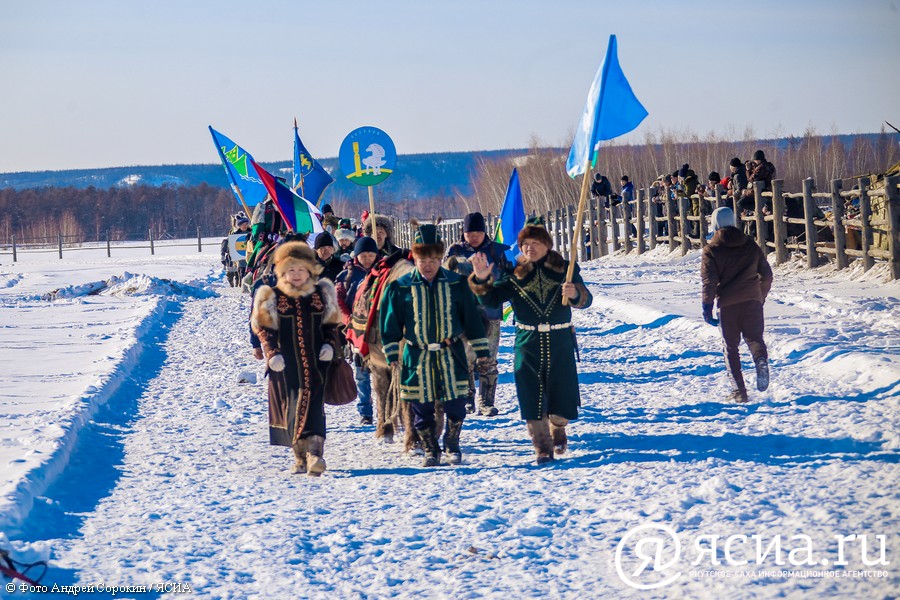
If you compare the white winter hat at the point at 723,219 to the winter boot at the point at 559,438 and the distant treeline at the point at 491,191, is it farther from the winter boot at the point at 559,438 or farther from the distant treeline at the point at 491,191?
the distant treeline at the point at 491,191

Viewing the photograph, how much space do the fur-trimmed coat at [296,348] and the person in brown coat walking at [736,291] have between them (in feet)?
9.66

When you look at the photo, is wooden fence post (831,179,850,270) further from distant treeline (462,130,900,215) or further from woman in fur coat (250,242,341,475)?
distant treeline (462,130,900,215)

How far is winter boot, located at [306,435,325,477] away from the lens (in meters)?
6.80

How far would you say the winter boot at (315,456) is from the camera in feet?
22.3

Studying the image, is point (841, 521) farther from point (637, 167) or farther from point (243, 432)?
point (637, 167)

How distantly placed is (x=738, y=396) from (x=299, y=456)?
3351 mm

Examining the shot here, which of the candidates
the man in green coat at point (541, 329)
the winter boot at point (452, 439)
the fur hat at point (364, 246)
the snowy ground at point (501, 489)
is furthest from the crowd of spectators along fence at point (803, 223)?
the fur hat at point (364, 246)

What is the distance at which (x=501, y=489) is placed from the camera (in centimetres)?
609

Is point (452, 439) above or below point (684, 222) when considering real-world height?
below

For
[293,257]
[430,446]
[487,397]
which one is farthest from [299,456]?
[487,397]

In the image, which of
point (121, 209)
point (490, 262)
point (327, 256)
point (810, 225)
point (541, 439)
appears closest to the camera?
point (541, 439)

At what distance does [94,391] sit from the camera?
32.5ft

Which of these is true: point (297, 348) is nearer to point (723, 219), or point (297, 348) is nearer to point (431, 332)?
point (431, 332)

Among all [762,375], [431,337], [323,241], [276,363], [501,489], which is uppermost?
[323,241]
